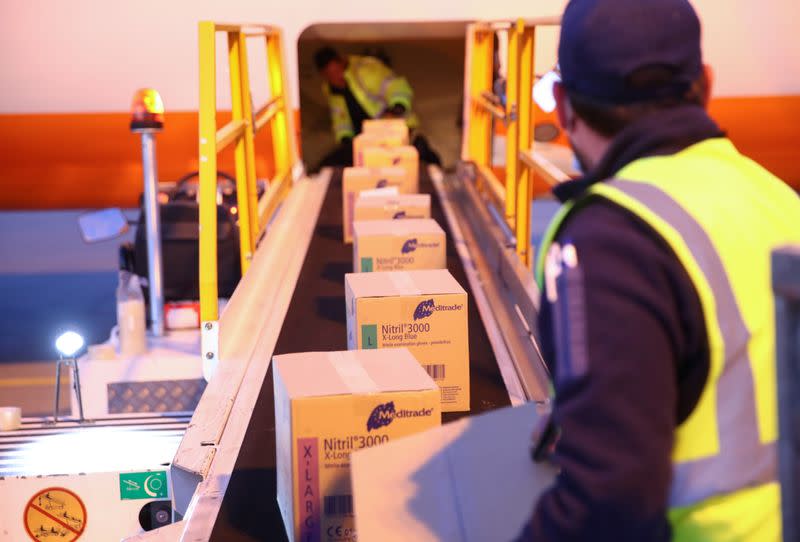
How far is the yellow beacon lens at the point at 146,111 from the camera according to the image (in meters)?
4.41

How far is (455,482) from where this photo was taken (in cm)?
150

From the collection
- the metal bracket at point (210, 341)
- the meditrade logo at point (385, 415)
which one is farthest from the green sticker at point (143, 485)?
the meditrade logo at point (385, 415)

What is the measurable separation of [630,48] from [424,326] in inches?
57.1

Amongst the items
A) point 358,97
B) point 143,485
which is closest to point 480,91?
point 358,97

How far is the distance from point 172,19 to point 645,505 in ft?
33.3

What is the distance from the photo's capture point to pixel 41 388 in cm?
624

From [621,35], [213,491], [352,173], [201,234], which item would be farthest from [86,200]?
[621,35]

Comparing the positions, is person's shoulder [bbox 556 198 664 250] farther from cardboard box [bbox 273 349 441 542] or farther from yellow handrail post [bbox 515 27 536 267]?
yellow handrail post [bbox 515 27 536 267]

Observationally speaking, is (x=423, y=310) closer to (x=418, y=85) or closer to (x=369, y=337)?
(x=369, y=337)

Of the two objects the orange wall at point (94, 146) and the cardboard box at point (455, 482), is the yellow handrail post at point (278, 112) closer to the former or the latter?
the orange wall at point (94, 146)

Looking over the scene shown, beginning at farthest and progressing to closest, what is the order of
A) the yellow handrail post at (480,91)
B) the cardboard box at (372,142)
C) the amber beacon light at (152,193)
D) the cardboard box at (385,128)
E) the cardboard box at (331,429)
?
the yellow handrail post at (480,91), the cardboard box at (385,128), the cardboard box at (372,142), the amber beacon light at (152,193), the cardboard box at (331,429)

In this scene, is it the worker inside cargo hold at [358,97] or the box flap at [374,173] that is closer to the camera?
the box flap at [374,173]

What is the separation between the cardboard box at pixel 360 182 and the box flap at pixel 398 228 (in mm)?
1007

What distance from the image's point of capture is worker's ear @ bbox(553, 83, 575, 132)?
1.28 metres
